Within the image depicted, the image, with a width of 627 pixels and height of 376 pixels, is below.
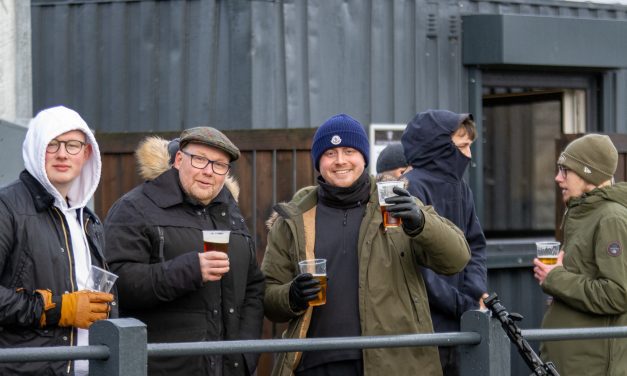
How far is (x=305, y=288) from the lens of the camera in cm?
478

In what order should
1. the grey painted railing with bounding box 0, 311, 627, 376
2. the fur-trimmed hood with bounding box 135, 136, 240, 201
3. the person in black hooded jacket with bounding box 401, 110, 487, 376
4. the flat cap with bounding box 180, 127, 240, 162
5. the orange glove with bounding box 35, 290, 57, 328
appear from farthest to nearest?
the person in black hooded jacket with bounding box 401, 110, 487, 376, the fur-trimmed hood with bounding box 135, 136, 240, 201, the flat cap with bounding box 180, 127, 240, 162, the orange glove with bounding box 35, 290, 57, 328, the grey painted railing with bounding box 0, 311, 627, 376

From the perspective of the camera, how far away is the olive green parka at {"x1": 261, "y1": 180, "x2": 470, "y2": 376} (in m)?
4.82

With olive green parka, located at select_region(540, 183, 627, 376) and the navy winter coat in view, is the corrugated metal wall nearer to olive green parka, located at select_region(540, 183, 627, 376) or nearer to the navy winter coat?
the navy winter coat

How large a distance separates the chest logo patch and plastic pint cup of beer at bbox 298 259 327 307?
172 centimetres

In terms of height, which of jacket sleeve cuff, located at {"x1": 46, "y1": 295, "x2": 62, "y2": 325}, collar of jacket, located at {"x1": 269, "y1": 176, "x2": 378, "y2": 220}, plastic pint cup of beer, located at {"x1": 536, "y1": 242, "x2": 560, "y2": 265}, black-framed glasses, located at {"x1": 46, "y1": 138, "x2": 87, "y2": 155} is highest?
black-framed glasses, located at {"x1": 46, "y1": 138, "x2": 87, "y2": 155}

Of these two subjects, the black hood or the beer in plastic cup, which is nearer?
the beer in plastic cup

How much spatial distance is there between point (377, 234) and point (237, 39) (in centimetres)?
346

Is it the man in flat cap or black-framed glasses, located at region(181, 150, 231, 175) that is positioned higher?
black-framed glasses, located at region(181, 150, 231, 175)

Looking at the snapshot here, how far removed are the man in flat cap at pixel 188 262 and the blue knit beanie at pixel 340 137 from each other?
0.37m

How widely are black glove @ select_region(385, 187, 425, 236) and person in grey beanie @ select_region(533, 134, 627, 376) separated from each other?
1488 millimetres

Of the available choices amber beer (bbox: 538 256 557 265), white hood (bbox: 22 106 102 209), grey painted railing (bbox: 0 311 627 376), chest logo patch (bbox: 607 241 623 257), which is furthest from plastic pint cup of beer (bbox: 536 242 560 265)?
white hood (bbox: 22 106 102 209)

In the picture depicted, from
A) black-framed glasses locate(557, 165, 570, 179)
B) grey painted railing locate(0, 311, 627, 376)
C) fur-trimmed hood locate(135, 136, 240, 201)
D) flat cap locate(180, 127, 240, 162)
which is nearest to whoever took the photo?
grey painted railing locate(0, 311, 627, 376)

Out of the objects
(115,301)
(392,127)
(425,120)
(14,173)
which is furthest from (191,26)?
(115,301)

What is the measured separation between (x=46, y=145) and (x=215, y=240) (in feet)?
2.58
